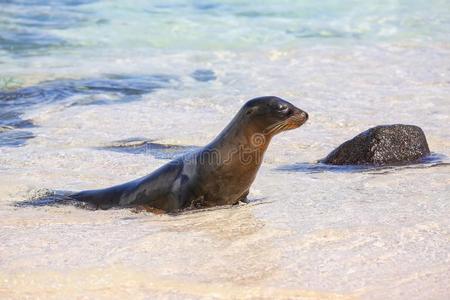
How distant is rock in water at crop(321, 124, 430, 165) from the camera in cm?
710

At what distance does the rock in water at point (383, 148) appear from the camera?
7.10 meters

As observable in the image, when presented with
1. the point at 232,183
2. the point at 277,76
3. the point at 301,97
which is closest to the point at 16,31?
the point at 277,76

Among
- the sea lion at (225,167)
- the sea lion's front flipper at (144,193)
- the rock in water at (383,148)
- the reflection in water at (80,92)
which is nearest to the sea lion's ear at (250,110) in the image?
the sea lion at (225,167)

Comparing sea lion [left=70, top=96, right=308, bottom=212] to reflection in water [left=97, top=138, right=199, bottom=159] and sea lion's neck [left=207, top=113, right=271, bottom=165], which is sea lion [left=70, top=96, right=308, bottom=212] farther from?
reflection in water [left=97, top=138, right=199, bottom=159]

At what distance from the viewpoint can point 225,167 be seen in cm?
572

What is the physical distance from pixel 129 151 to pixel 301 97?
2.92 metres

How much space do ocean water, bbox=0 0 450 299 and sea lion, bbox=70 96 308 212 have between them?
0.14 metres

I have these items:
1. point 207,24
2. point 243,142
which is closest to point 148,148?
point 243,142

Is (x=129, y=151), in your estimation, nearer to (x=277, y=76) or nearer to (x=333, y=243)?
(x=333, y=243)

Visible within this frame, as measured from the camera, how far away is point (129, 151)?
774 cm

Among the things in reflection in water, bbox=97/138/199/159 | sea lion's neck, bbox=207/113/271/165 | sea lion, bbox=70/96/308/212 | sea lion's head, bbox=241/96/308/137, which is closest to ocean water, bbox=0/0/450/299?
reflection in water, bbox=97/138/199/159

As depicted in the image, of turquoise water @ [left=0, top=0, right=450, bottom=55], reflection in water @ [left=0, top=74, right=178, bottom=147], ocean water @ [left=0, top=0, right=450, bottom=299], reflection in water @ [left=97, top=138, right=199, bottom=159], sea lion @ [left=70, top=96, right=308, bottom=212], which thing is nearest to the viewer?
ocean water @ [left=0, top=0, right=450, bottom=299]

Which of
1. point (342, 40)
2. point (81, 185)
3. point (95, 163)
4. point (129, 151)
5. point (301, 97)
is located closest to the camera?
point (81, 185)

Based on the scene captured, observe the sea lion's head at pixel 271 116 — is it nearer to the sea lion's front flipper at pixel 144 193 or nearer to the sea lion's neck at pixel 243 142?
the sea lion's neck at pixel 243 142
